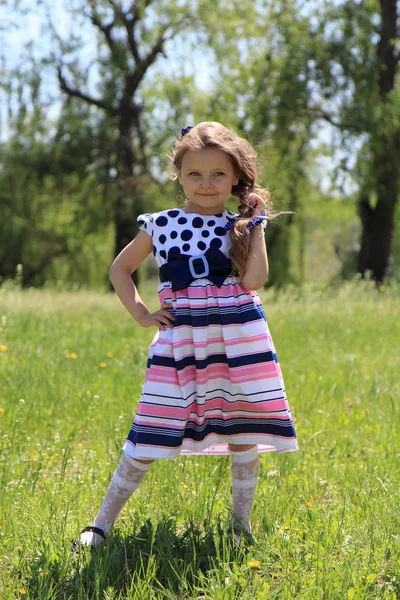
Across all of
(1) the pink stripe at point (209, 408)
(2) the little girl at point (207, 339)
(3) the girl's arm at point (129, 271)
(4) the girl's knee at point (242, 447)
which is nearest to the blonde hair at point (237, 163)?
(2) the little girl at point (207, 339)

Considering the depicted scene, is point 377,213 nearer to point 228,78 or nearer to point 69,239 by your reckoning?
point 228,78

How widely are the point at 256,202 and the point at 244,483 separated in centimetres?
122

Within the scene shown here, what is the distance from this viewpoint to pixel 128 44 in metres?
20.1

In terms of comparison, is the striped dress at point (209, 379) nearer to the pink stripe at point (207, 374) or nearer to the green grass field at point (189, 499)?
the pink stripe at point (207, 374)

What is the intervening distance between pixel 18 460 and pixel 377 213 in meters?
15.5

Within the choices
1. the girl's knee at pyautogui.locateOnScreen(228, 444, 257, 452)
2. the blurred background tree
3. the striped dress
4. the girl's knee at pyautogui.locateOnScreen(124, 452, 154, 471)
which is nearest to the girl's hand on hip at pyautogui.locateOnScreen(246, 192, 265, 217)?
the striped dress

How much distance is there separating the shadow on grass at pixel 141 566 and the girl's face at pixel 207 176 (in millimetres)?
1365

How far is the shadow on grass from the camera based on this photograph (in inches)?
92.7

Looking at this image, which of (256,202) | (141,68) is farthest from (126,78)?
(256,202)

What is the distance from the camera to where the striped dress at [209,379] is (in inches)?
107

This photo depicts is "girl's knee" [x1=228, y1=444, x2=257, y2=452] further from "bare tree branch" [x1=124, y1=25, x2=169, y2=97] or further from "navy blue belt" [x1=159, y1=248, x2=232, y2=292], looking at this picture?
"bare tree branch" [x1=124, y1=25, x2=169, y2=97]

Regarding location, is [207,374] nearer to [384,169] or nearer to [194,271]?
[194,271]

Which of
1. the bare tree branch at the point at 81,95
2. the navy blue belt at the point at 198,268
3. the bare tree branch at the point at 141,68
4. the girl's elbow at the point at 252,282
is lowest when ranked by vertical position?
the girl's elbow at the point at 252,282

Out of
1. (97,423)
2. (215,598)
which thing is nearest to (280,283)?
(97,423)
